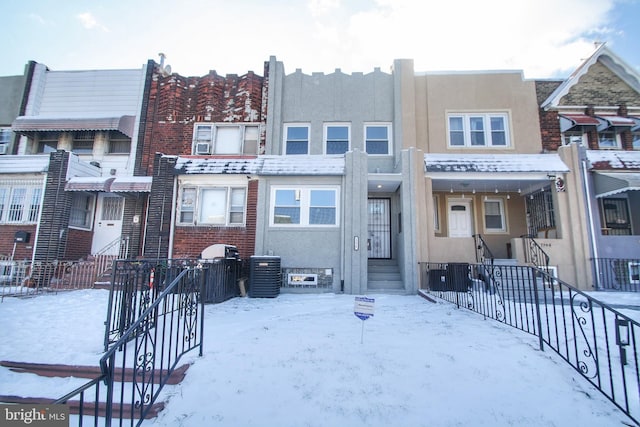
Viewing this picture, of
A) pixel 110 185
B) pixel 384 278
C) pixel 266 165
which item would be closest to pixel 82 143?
pixel 110 185

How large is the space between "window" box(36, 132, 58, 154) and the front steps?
626 inches

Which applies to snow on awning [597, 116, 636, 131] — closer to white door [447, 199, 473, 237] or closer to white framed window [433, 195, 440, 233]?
white door [447, 199, 473, 237]

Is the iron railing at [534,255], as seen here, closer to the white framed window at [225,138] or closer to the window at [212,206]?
the window at [212,206]

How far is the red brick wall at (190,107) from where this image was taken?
46.1 ft

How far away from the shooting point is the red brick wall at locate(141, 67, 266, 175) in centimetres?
1406

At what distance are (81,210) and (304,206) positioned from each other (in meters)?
10.2

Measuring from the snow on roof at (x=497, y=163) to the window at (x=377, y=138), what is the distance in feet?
6.40

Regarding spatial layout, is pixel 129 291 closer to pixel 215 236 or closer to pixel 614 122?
pixel 215 236

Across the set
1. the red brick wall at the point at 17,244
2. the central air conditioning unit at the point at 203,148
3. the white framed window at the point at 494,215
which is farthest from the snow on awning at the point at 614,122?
the red brick wall at the point at 17,244

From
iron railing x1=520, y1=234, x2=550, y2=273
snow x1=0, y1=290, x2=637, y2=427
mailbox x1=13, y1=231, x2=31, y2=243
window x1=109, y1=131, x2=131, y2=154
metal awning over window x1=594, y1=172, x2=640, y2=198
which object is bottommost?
snow x1=0, y1=290, x2=637, y2=427

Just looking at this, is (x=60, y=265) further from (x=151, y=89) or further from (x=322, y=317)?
(x=322, y=317)

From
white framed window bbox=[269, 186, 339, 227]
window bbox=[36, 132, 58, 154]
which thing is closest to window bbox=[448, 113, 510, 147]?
white framed window bbox=[269, 186, 339, 227]

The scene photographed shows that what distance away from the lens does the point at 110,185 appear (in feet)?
41.1

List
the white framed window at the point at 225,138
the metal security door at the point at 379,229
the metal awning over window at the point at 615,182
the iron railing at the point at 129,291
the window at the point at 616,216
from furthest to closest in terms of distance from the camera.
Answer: the white framed window at the point at 225,138
the window at the point at 616,216
the metal security door at the point at 379,229
the metal awning over window at the point at 615,182
the iron railing at the point at 129,291
